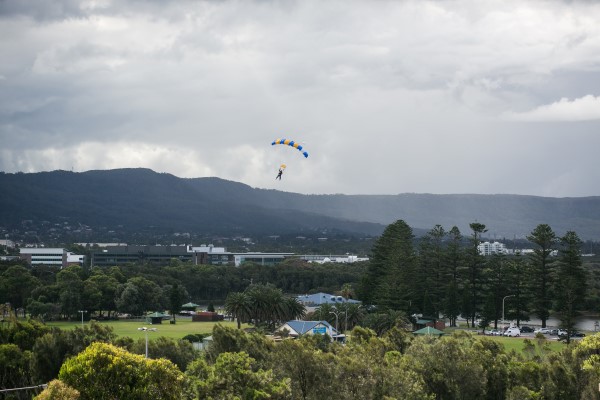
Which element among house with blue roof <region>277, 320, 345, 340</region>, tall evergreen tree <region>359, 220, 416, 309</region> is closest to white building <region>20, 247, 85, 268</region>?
tall evergreen tree <region>359, 220, 416, 309</region>

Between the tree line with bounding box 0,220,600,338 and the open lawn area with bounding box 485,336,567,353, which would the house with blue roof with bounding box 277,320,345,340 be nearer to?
the open lawn area with bounding box 485,336,567,353

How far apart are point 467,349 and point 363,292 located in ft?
178

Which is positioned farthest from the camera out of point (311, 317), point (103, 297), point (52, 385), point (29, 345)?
point (103, 297)

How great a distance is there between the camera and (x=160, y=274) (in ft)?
401

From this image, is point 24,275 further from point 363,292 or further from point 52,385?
point 52,385

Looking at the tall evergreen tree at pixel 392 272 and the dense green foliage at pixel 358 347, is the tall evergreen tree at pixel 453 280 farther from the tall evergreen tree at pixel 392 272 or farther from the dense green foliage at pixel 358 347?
the tall evergreen tree at pixel 392 272

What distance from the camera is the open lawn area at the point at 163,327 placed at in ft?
234

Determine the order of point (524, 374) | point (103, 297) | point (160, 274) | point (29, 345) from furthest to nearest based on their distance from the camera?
1. point (160, 274)
2. point (103, 297)
3. point (29, 345)
4. point (524, 374)

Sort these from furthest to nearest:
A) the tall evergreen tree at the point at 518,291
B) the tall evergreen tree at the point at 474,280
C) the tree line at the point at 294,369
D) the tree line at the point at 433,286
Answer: the tall evergreen tree at the point at 474,280, the tall evergreen tree at the point at 518,291, the tree line at the point at 433,286, the tree line at the point at 294,369

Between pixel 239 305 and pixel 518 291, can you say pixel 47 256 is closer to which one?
pixel 239 305

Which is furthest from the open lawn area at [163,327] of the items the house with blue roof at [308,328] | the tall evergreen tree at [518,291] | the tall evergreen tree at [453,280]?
the tall evergreen tree at [518,291]

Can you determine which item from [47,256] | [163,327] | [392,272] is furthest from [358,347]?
[47,256]

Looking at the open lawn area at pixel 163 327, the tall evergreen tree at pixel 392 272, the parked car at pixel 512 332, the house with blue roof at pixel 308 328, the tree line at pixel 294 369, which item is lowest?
the open lawn area at pixel 163 327

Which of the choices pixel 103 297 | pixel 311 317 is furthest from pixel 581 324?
pixel 103 297
